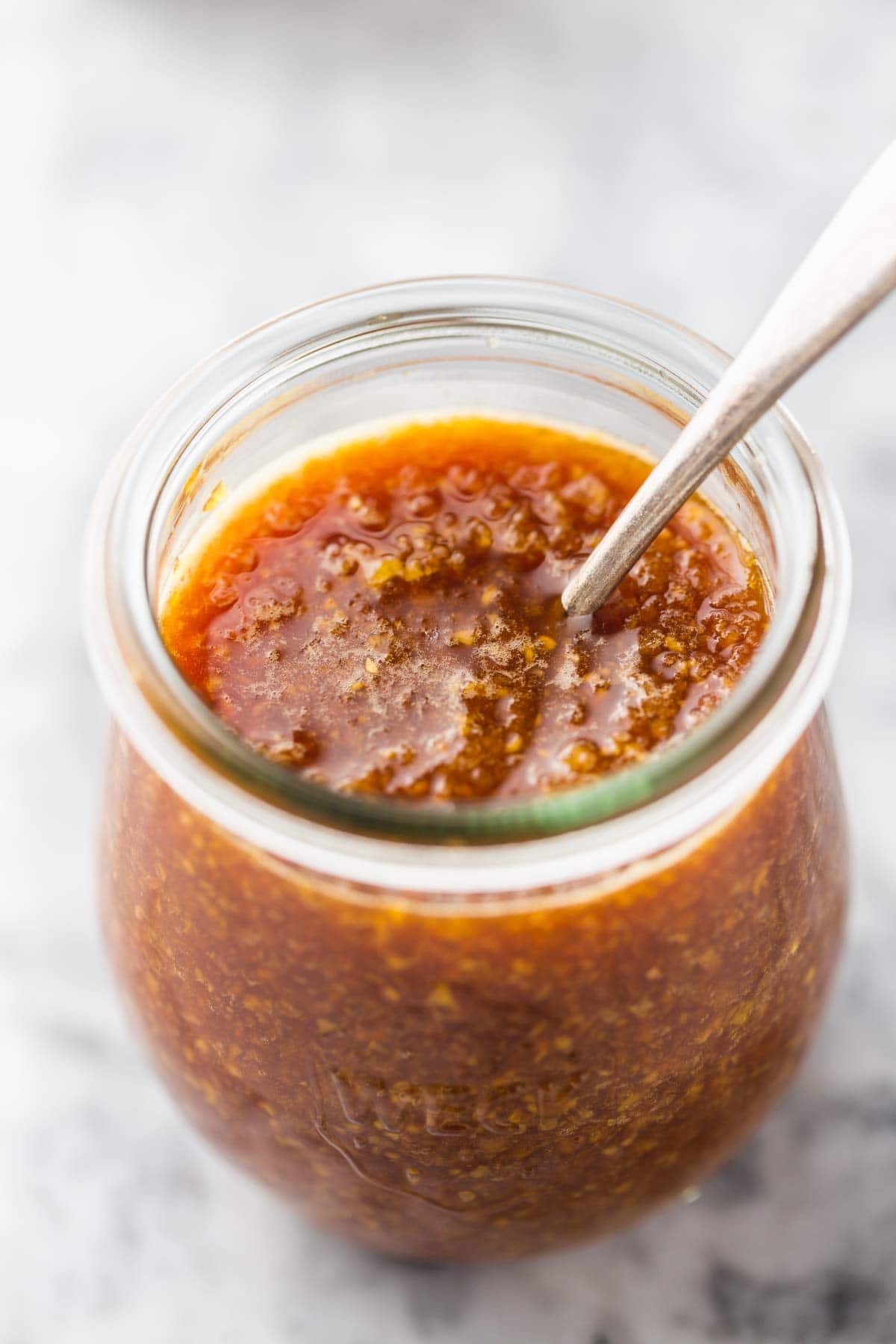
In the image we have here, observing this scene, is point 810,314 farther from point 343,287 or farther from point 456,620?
point 343,287

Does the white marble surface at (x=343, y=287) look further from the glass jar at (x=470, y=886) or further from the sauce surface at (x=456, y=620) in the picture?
the sauce surface at (x=456, y=620)

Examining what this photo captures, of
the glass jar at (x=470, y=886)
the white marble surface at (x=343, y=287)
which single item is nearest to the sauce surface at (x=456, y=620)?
the glass jar at (x=470, y=886)

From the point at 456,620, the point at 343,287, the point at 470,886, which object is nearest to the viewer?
the point at 470,886

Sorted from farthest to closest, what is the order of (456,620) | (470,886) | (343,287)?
(343,287) < (456,620) < (470,886)

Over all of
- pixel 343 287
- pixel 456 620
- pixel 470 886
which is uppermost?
pixel 343 287

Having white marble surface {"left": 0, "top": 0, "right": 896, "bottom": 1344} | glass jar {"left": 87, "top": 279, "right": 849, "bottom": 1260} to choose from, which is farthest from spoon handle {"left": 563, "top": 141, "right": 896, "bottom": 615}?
white marble surface {"left": 0, "top": 0, "right": 896, "bottom": 1344}

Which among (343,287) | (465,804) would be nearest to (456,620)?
(465,804)
